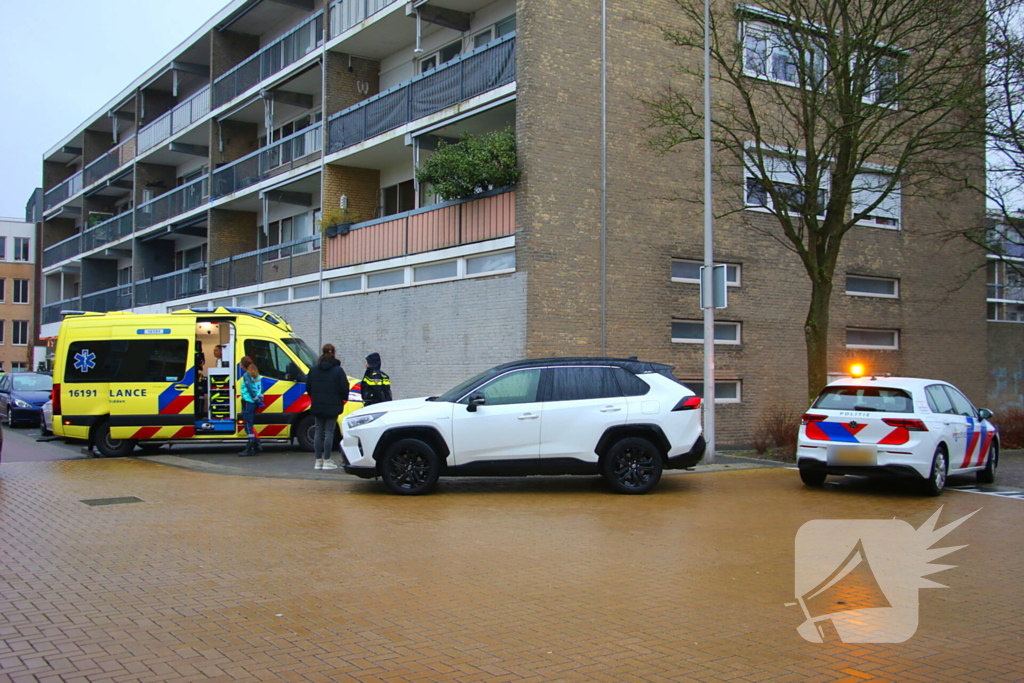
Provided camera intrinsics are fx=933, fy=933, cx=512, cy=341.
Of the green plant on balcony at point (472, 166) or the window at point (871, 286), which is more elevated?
the green plant on balcony at point (472, 166)

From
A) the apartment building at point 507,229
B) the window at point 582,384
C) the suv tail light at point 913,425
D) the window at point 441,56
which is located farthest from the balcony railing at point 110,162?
the suv tail light at point 913,425

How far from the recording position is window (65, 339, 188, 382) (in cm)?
1627

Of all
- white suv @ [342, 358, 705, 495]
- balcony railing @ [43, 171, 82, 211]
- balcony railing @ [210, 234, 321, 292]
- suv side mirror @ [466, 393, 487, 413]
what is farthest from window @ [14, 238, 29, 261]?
suv side mirror @ [466, 393, 487, 413]

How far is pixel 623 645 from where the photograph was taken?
5.47m

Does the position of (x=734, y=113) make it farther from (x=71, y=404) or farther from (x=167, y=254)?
(x=167, y=254)

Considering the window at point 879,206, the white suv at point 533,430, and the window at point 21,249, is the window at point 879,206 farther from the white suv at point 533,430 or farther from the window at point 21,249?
the window at point 21,249

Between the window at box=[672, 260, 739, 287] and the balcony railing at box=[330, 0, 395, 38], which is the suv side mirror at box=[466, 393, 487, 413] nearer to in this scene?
the window at box=[672, 260, 739, 287]

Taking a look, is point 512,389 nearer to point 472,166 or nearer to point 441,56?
point 472,166

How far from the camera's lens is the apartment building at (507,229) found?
59.0 ft

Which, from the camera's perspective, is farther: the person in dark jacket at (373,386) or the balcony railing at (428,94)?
the balcony railing at (428,94)

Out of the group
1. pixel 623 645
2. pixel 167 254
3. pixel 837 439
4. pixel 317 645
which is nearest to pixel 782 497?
pixel 837 439

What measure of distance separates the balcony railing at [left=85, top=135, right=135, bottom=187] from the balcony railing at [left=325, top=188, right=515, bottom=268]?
20685 millimetres

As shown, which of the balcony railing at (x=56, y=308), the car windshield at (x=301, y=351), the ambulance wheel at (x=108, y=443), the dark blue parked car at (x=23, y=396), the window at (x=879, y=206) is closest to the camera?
the ambulance wheel at (x=108, y=443)

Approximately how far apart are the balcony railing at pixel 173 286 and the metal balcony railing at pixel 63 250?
9500mm
